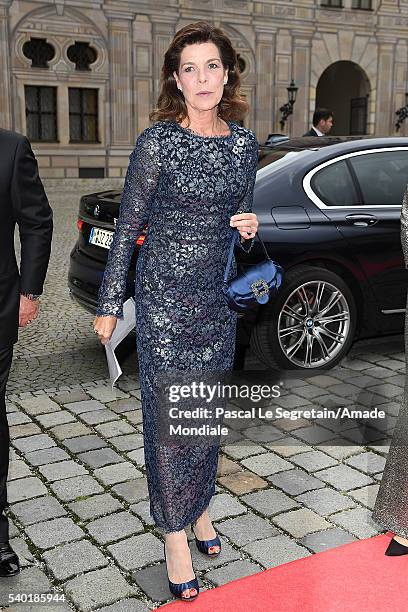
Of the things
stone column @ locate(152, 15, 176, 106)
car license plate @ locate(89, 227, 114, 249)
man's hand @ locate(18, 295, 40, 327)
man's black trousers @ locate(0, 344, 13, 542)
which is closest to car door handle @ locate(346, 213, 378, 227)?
car license plate @ locate(89, 227, 114, 249)

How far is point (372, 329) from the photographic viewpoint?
5.64 meters

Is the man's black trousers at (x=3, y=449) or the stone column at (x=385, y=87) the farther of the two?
the stone column at (x=385, y=87)

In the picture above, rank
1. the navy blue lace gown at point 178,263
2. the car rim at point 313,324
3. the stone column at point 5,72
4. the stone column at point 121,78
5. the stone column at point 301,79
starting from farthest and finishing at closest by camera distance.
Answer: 1. the stone column at point 301,79
2. the stone column at point 121,78
3. the stone column at point 5,72
4. the car rim at point 313,324
5. the navy blue lace gown at point 178,263

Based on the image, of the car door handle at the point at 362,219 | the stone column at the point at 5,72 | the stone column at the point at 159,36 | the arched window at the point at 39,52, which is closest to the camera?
the car door handle at the point at 362,219

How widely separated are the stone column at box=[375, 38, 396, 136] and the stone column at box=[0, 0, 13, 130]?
16070mm

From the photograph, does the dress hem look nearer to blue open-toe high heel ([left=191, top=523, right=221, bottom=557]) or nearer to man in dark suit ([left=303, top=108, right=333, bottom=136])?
blue open-toe high heel ([left=191, top=523, right=221, bottom=557])

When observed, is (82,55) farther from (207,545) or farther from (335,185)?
(207,545)

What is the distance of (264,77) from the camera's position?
2955 cm

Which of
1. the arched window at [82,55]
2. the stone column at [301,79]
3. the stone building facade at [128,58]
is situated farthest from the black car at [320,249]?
the stone column at [301,79]

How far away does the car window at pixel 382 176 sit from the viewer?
5.70 metres

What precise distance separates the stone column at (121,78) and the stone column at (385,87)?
11701mm

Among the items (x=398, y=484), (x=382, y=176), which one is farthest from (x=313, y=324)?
(x=398, y=484)

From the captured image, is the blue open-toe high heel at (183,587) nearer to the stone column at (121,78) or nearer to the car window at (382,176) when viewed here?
the car window at (382,176)

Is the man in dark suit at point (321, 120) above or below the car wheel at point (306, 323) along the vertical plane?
above
